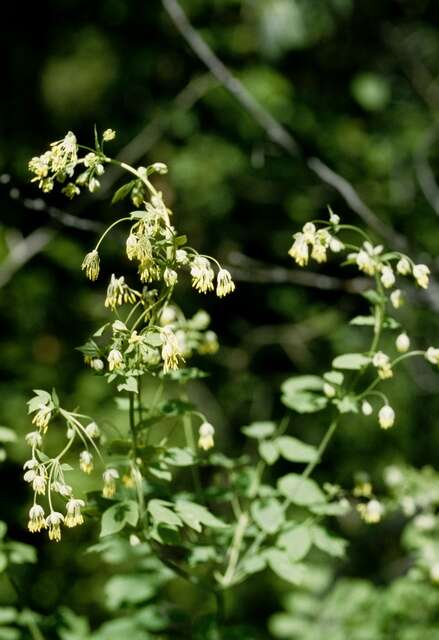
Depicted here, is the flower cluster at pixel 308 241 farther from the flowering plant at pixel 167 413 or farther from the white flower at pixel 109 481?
the white flower at pixel 109 481

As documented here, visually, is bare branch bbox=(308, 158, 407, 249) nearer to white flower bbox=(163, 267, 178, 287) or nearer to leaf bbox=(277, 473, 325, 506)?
leaf bbox=(277, 473, 325, 506)

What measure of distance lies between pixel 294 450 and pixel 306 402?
159 millimetres

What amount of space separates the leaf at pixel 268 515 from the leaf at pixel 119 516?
1.33 feet

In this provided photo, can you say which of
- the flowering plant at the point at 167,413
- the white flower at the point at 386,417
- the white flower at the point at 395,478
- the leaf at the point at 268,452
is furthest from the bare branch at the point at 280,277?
the white flower at the point at 386,417

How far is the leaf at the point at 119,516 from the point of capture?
139 cm

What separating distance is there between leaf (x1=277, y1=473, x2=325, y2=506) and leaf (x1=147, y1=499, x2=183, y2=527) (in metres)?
0.42

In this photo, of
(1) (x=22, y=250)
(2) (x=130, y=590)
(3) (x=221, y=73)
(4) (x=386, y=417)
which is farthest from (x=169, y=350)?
(1) (x=22, y=250)

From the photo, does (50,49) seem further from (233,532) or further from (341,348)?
(233,532)

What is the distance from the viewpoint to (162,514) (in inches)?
56.2

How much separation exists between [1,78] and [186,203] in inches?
60.9

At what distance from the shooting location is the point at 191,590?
482 cm

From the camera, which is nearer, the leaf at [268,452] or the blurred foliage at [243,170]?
the leaf at [268,452]

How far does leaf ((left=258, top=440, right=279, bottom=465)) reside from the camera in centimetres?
190

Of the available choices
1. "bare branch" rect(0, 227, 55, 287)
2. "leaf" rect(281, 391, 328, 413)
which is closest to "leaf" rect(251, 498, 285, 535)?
"leaf" rect(281, 391, 328, 413)
